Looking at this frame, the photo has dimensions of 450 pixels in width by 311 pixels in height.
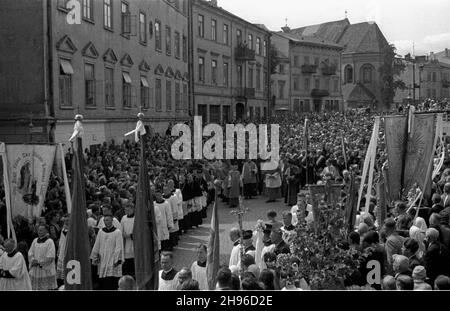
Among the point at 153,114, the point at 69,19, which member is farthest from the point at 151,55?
the point at 69,19

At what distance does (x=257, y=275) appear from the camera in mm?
7340

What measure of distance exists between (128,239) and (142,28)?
19137mm

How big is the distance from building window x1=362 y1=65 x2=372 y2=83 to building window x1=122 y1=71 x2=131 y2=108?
9.99 meters

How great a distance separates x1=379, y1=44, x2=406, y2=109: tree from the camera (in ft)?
61.8

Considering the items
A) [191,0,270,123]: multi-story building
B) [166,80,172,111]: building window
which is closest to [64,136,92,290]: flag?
[166,80,172,111]: building window

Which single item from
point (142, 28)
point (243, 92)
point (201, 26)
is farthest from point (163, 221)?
point (243, 92)

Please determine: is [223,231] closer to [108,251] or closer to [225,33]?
[108,251]

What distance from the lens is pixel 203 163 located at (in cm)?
2041

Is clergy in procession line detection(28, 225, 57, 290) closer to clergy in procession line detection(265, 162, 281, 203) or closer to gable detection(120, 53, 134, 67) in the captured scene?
clergy in procession line detection(265, 162, 281, 203)

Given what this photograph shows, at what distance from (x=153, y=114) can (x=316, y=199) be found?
884 inches

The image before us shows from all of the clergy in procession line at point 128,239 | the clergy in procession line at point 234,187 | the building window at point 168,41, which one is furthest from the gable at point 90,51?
the clergy in procession line at point 128,239

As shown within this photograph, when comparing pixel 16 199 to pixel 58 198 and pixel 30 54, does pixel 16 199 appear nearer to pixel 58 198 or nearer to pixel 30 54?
pixel 58 198

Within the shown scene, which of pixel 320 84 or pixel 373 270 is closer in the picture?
pixel 373 270

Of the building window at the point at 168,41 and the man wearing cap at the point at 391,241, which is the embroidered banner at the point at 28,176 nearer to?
the man wearing cap at the point at 391,241
